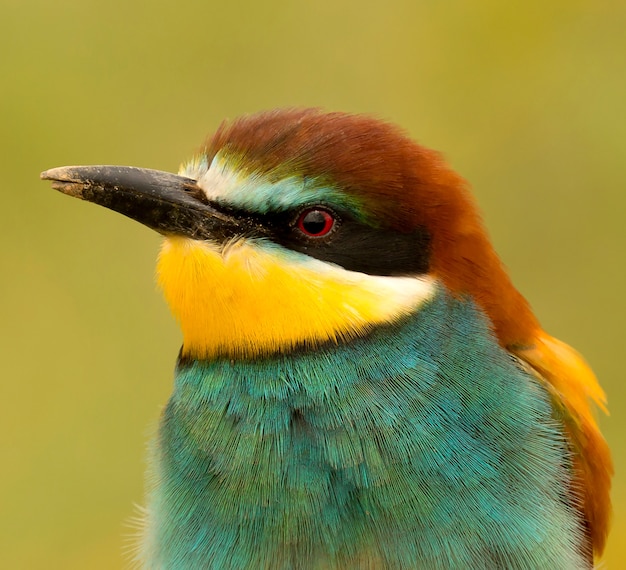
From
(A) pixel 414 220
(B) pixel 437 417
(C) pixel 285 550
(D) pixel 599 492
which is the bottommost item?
(C) pixel 285 550

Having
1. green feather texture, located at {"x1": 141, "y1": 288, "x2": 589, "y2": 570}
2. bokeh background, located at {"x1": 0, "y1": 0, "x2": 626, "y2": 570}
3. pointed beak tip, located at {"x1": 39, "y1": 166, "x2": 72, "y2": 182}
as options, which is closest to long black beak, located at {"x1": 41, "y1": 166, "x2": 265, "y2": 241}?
pointed beak tip, located at {"x1": 39, "y1": 166, "x2": 72, "y2": 182}

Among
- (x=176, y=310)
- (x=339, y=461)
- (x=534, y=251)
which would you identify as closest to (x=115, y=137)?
(x=534, y=251)

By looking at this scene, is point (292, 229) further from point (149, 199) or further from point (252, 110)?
point (252, 110)

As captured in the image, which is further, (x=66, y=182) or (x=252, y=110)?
(x=252, y=110)

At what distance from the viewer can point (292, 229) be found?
150cm

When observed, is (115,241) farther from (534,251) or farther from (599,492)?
(599,492)

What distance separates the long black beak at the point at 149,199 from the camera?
5.03 ft

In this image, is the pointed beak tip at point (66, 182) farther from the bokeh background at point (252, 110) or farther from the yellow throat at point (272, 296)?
the bokeh background at point (252, 110)

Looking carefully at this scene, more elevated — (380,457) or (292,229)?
(292,229)

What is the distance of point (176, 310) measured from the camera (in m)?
1.58

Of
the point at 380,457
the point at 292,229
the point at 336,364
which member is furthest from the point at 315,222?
the point at 380,457

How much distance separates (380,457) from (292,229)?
0.36 metres

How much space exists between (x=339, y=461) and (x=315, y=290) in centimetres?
25

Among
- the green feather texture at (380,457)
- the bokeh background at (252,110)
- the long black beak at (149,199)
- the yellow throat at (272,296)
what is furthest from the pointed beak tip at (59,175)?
the bokeh background at (252,110)
